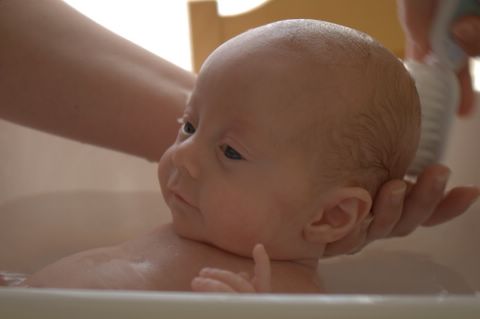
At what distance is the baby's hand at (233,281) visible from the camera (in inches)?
19.7

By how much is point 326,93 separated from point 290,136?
5cm

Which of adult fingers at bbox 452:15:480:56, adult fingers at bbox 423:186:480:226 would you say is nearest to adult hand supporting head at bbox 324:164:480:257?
adult fingers at bbox 423:186:480:226

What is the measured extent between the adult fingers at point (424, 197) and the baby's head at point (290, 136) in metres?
0.07

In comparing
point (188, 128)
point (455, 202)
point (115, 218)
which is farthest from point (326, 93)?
point (115, 218)

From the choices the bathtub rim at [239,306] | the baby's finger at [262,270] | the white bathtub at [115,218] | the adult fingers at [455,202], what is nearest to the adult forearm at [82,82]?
the white bathtub at [115,218]

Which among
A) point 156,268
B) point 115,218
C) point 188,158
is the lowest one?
point 115,218

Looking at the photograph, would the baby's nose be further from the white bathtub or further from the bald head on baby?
the white bathtub

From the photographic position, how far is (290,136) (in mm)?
646

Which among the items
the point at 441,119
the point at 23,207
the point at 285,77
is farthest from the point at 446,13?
the point at 23,207

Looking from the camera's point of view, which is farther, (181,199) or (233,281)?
(181,199)

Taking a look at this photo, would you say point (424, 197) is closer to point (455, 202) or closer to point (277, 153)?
point (455, 202)

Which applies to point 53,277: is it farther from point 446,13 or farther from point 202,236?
point 446,13

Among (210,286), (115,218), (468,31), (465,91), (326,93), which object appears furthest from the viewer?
(115,218)

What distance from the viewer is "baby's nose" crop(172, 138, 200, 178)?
66 centimetres
